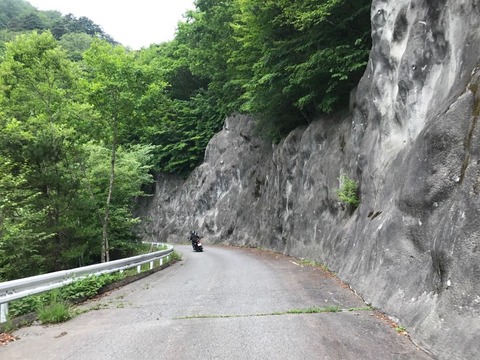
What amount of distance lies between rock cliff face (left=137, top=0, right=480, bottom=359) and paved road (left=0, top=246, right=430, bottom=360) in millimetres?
670

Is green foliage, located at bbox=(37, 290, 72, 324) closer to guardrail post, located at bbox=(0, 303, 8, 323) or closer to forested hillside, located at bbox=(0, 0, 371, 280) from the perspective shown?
guardrail post, located at bbox=(0, 303, 8, 323)

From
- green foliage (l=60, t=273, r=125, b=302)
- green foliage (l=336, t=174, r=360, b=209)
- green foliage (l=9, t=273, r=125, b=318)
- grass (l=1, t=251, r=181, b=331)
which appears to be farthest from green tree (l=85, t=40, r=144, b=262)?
green foliage (l=336, t=174, r=360, b=209)

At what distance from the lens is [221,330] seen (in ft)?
19.5

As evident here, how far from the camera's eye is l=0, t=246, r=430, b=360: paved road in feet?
16.4

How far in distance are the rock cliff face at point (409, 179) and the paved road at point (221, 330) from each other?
0.67 m

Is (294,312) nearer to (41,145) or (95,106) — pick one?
(41,145)

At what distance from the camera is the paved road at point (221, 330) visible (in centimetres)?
500

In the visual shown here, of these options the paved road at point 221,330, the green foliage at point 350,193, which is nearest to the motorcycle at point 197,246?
the green foliage at point 350,193

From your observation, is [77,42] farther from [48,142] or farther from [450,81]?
[450,81]

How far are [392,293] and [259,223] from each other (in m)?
21.2

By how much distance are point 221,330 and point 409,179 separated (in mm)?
4641

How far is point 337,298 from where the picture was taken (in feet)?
27.0

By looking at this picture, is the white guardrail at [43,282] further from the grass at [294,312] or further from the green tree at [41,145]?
the grass at [294,312]

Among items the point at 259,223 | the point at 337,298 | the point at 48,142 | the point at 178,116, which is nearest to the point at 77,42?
the point at 178,116
